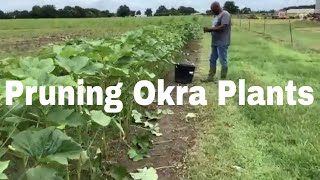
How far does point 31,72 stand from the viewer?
2.94 m

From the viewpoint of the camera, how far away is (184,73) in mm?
9406

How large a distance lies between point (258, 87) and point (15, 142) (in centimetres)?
667

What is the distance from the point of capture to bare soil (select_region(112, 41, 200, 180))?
4.56 metres

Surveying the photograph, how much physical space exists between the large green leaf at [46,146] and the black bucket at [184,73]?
7096mm

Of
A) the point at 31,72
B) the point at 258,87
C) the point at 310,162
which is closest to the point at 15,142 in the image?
the point at 31,72

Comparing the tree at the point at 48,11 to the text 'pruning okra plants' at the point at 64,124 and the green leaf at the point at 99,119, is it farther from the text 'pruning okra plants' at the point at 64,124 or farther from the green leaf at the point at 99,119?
the green leaf at the point at 99,119

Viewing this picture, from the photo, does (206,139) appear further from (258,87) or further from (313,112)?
(258,87)

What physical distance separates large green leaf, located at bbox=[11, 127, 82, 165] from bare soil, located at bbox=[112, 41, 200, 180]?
7.32ft

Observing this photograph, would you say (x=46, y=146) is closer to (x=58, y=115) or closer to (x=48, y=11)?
(x=58, y=115)

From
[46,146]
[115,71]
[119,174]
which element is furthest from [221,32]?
[46,146]

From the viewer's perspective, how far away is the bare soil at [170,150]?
15.0ft

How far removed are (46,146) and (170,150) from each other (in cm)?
300

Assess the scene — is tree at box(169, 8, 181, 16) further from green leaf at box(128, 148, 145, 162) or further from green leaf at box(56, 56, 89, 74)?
green leaf at box(56, 56, 89, 74)

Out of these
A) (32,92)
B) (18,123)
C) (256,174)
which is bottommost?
(256,174)
